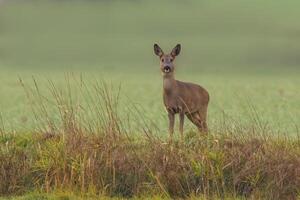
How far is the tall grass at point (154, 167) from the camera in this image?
1084cm

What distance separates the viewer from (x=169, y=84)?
44.9 ft

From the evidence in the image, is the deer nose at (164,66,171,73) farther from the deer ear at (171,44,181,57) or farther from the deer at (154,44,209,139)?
the deer ear at (171,44,181,57)

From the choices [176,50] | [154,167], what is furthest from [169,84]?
[154,167]

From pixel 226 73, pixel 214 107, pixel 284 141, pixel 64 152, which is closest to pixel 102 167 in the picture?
pixel 64 152

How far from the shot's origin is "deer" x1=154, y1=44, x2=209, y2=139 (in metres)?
13.5

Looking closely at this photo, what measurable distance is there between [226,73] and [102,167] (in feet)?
179

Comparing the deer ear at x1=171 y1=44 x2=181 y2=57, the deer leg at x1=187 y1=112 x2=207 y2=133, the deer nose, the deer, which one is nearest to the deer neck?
the deer

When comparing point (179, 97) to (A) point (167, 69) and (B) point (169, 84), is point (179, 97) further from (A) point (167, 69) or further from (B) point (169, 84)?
(A) point (167, 69)

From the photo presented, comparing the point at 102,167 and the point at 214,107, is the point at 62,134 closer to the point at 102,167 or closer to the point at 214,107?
the point at 102,167

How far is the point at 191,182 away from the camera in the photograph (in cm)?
1094

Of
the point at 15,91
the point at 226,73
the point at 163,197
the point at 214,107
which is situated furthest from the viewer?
the point at 226,73

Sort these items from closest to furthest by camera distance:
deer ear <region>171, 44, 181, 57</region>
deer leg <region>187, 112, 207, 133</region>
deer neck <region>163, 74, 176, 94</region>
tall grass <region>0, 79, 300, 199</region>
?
1. tall grass <region>0, 79, 300, 199</region>
2. deer ear <region>171, 44, 181, 57</region>
3. deer neck <region>163, 74, 176, 94</region>
4. deer leg <region>187, 112, 207, 133</region>

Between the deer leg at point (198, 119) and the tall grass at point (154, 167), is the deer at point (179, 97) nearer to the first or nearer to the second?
the deer leg at point (198, 119)

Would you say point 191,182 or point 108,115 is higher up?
point 108,115
